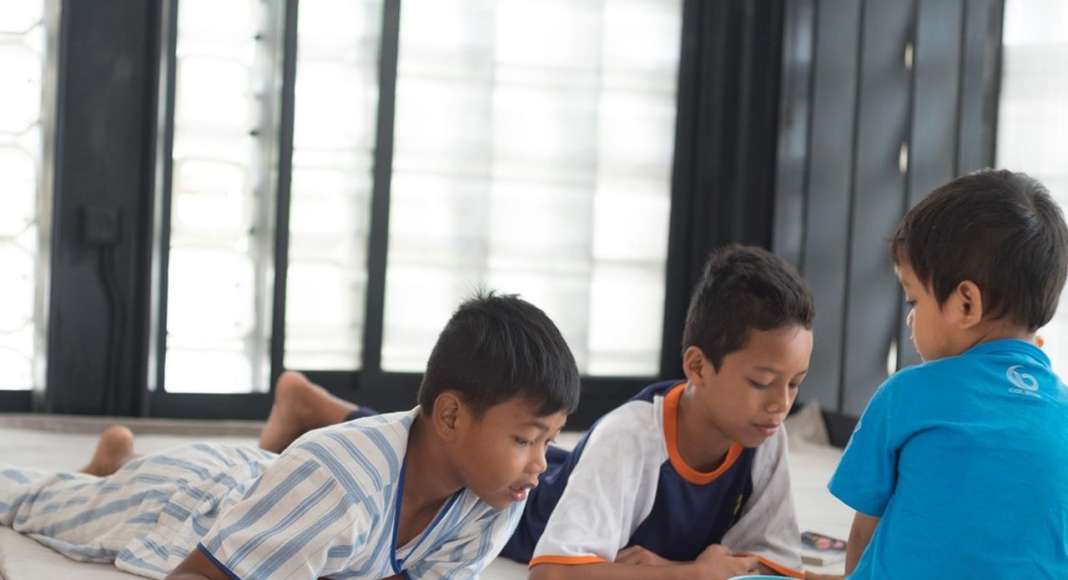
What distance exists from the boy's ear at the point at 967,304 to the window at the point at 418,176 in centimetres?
223

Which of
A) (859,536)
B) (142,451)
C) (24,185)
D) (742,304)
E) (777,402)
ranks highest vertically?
(24,185)

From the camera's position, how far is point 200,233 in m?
3.63

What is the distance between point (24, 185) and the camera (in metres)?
3.50

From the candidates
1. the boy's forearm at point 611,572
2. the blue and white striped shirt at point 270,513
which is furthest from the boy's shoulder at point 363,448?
the boy's forearm at point 611,572

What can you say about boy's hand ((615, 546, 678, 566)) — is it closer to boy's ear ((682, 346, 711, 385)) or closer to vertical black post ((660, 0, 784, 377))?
boy's ear ((682, 346, 711, 385))

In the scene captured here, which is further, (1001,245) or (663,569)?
(663,569)

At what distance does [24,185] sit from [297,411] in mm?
1370

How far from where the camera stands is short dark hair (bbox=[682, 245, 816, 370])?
179 centimetres

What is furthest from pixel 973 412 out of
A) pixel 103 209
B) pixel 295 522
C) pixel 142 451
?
pixel 103 209

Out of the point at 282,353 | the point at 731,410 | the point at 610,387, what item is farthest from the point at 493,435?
the point at 610,387

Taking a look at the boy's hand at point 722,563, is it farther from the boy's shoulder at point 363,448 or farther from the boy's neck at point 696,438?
the boy's shoulder at point 363,448

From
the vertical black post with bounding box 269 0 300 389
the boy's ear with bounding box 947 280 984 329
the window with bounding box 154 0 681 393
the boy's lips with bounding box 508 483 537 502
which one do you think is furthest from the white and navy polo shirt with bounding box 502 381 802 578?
the vertical black post with bounding box 269 0 300 389

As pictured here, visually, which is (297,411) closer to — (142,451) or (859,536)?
(142,451)

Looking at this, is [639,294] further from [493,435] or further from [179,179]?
[493,435]
